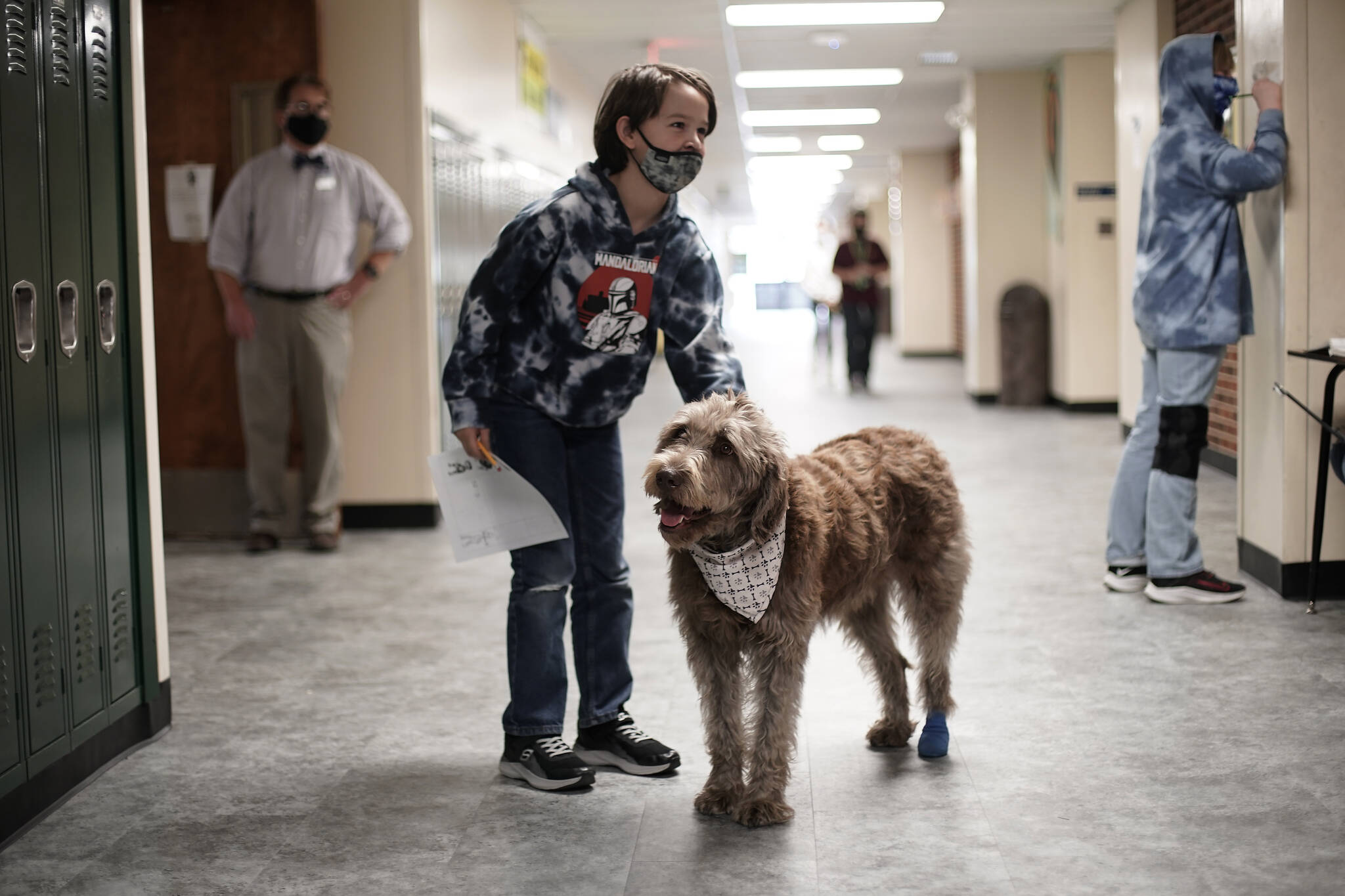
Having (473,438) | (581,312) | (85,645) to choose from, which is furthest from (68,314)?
(581,312)

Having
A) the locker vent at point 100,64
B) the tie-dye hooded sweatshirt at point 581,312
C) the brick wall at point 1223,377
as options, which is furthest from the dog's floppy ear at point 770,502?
the brick wall at point 1223,377

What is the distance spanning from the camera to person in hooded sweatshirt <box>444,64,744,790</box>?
2.89m

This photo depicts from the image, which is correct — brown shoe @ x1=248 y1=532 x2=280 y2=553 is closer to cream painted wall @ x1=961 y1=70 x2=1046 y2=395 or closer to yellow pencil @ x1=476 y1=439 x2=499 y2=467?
yellow pencil @ x1=476 y1=439 x2=499 y2=467

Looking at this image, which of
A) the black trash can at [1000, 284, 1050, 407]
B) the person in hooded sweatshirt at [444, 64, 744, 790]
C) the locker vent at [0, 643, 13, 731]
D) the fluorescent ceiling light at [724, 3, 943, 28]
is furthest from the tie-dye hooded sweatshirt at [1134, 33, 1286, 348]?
the black trash can at [1000, 284, 1050, 407]

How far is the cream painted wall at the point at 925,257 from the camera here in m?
18.7

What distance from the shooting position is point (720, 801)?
2.80m

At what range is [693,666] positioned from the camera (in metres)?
2.75

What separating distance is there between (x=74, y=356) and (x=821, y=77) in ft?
31.9

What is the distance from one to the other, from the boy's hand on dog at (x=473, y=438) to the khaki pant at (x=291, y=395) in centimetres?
319

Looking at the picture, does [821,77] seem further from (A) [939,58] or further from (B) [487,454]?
(B) [487,454]

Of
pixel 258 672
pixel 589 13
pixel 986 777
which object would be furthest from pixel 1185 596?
pixel 589 13

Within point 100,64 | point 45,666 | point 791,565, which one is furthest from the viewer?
point 100,64

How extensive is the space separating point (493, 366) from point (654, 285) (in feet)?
1.29

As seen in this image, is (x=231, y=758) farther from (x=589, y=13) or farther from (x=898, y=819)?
(x=589, y=13)
